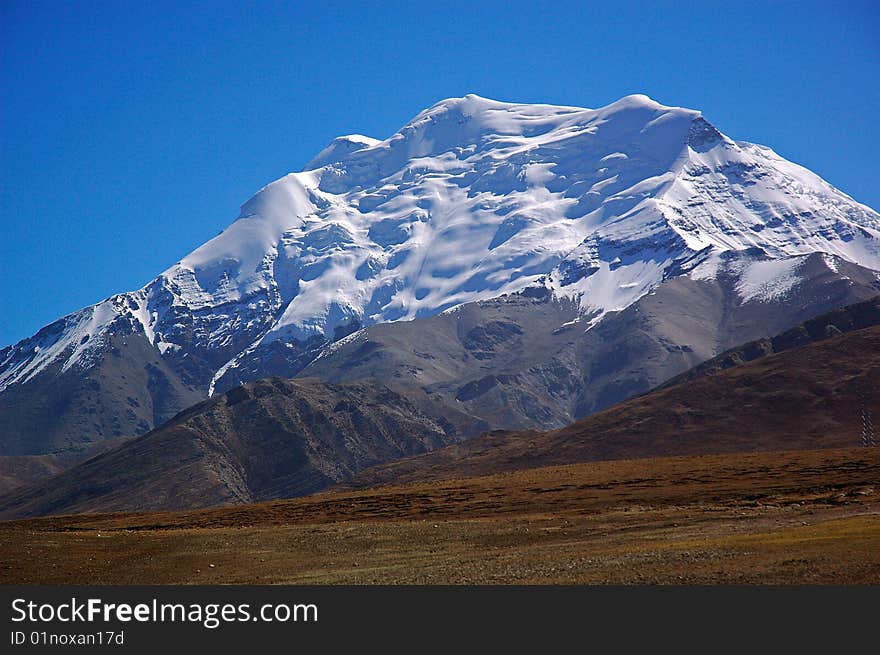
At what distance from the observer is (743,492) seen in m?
112

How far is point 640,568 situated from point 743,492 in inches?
2167

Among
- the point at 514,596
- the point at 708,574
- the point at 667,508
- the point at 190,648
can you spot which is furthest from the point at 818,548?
the point at 667,508

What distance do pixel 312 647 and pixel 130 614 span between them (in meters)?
9.38

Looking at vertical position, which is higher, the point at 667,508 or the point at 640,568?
the point at 667,508

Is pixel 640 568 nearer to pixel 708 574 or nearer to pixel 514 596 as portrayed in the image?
pixel 708 574

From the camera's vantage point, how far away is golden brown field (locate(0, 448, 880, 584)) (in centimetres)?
6103

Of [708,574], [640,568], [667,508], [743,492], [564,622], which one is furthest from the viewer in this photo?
[743,492]

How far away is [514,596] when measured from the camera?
53062 millimetres

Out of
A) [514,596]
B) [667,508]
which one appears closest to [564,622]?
[514,596]

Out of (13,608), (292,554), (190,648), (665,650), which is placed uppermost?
(292,554)

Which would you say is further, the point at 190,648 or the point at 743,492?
the point at 743,492

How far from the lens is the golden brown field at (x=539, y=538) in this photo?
61031 millimetres

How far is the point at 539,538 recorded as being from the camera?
8369 centimetres

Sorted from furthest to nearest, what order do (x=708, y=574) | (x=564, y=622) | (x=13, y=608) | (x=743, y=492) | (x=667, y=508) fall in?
(x=743, y=492), (x=667, y=508), (x=708, y=574), (x=13, y=608), (x=564, y=622)
